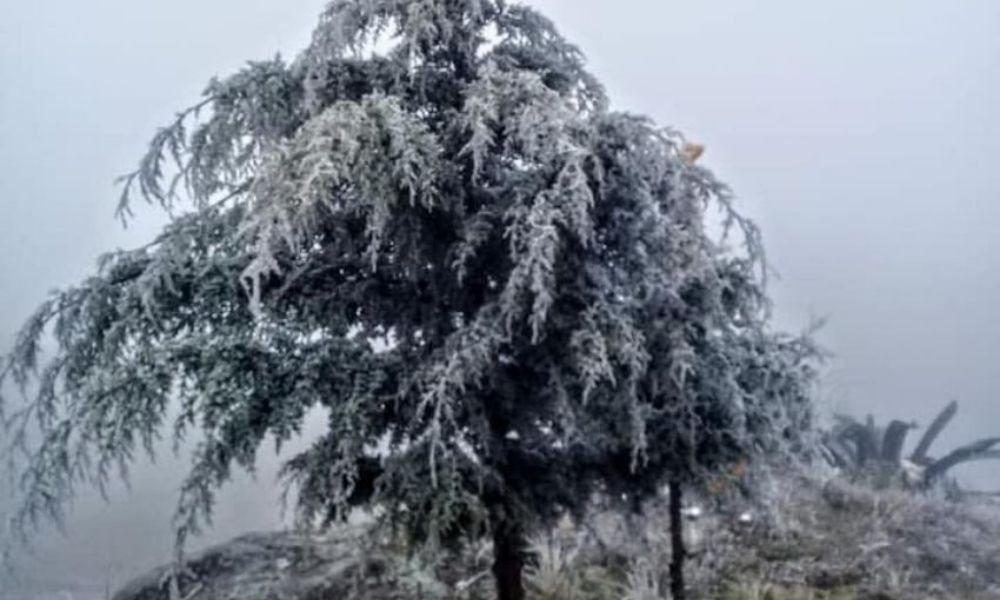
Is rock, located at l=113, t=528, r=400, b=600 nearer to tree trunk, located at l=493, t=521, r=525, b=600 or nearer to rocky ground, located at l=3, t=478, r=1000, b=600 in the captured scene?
rocky ground, located at l=3, t=478, r=1000, b=600

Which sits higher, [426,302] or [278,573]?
[426,302]

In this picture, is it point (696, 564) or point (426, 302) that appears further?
point (696, 564)

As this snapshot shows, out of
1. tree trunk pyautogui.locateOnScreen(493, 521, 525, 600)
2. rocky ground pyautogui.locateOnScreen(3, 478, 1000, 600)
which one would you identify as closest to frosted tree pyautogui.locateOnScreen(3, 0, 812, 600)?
tree trunk pyautogui.locateOnScreen(493, 521, 525, 600)

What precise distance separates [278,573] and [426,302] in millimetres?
942

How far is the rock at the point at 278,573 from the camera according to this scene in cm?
213

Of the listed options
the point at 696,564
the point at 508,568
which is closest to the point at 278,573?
the point at 508,568

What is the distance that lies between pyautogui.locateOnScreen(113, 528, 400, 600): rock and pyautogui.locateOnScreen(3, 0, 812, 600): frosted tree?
→ 596mm

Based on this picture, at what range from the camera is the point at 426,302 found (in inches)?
59.9

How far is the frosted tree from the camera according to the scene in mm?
1312

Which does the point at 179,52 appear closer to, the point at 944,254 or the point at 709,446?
the point at 709,446

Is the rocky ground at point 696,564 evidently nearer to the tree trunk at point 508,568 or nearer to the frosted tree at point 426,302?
the tree trunk at point 508,568

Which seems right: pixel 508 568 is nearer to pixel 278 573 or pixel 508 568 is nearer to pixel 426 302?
pixel 426 302

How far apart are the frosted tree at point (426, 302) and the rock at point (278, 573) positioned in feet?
1.96

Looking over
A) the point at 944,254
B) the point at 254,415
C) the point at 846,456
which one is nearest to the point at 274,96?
the point at 254,415
